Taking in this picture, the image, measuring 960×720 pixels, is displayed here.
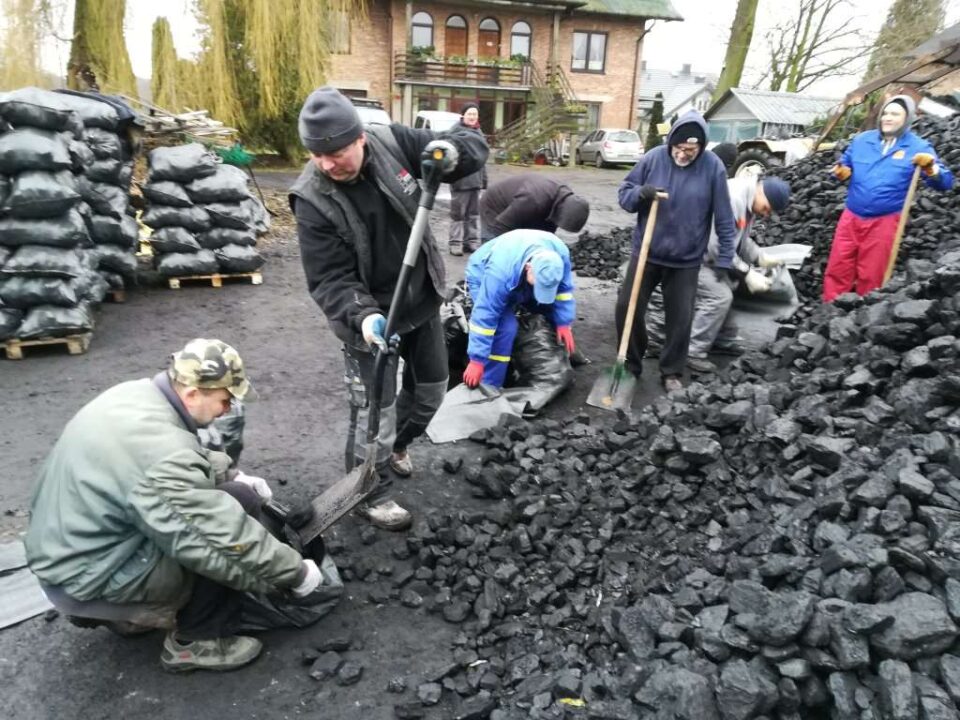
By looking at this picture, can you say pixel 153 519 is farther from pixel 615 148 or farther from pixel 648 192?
pixel 615 148

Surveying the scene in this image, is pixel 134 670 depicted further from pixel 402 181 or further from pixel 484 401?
pixel 484 401

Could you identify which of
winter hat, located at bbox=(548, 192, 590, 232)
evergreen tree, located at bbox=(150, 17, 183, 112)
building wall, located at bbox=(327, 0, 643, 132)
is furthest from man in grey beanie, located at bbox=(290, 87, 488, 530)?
building wall, located at bbox=(327, 0, 643, 132)

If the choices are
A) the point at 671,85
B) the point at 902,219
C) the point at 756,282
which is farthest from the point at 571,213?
the point at 671,85

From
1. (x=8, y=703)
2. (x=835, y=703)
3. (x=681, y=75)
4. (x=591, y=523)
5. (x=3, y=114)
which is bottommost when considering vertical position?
(x=8, y=703)

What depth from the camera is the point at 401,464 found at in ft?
11.4

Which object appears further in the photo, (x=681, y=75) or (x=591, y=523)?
(x=681, y=75)

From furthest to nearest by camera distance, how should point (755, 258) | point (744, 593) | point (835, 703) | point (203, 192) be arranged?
point (203, 192), point (755, 258), point (744, 593), point (835, 703)

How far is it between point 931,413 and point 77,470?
310cm

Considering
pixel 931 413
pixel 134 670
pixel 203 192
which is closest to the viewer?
pixel 134 670

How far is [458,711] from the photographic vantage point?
2.13m

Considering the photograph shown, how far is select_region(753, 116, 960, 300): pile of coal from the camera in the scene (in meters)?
6.02

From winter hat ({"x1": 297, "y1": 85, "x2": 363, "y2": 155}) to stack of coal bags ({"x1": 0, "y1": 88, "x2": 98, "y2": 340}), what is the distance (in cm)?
326

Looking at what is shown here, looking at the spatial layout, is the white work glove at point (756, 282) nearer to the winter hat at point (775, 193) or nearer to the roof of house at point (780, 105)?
the winter hat at point (775, 193)

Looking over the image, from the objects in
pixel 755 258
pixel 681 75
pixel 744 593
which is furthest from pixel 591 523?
pixel 681 75
